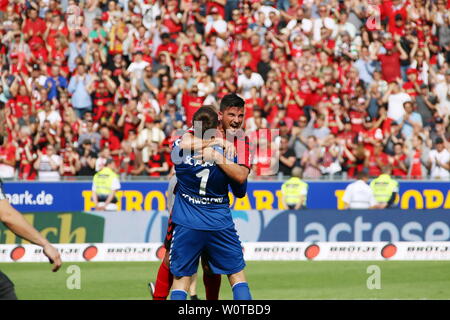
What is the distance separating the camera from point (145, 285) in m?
14.1

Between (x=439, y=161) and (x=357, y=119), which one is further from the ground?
(x=357, y=119)

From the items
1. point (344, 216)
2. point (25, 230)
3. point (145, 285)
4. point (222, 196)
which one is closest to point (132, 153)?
point (344, 216)

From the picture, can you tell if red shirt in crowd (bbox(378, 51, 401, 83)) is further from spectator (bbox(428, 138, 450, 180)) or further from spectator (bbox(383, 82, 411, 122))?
spectator (bbox(428, 138, 450, 180))

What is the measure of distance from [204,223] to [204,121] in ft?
3.17

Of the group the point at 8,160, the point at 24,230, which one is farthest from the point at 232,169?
the point at 8,160

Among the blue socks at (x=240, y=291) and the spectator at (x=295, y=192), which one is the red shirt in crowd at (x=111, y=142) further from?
the blue socks at (x=240, y=291)

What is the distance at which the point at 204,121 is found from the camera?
28.6 feet

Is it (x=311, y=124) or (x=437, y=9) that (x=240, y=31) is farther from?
(x=437, y=9)

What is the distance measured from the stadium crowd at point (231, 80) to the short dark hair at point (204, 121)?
11.5m

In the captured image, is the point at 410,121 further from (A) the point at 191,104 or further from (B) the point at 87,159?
(B) the point at 87,159

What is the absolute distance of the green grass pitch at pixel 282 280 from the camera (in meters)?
→ 13.1

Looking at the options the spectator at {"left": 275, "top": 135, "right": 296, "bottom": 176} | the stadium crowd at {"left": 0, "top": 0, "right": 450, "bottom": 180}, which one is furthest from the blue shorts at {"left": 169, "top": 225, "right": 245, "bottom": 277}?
the spectator at {"left": 275, "top": 135, "right": 296, "bottom": 176}
